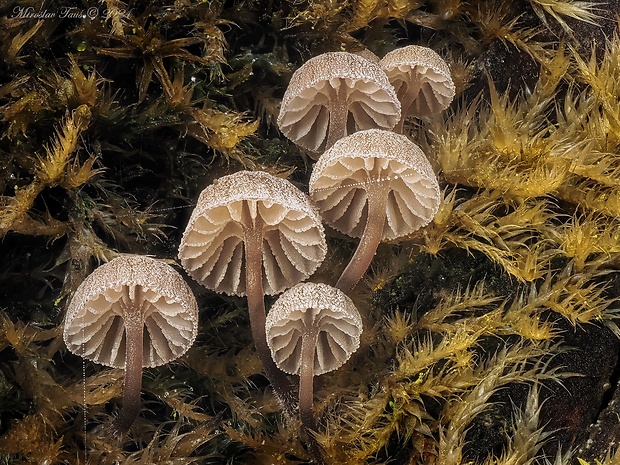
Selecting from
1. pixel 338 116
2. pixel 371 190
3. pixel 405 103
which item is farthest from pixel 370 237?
pixel 405 103

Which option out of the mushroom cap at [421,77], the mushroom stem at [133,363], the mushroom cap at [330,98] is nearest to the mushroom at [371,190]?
the mushroom cap at [330,98]

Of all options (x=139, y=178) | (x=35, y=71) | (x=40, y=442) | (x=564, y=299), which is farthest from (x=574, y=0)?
(x=40, y=442)

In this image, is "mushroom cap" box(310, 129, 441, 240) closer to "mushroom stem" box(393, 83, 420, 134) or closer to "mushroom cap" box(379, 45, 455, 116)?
"mushroom stem" box(393, 83, 420, 134)

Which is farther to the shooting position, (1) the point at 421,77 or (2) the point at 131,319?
(1) the point at 421,77

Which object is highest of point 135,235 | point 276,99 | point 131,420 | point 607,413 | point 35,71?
point 35,71

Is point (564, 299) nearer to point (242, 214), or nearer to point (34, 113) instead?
point (242, 214)

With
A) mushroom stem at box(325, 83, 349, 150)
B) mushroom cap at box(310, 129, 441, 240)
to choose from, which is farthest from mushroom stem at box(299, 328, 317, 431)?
mushroom stem at box(325, 83, 349, 150)

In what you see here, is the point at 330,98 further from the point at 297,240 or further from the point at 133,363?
the point at 133,363
